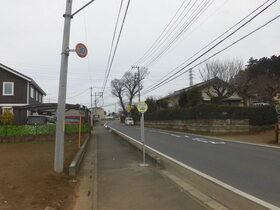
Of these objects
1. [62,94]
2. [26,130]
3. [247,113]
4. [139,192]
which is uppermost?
[62,94]

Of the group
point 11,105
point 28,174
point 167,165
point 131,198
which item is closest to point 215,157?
point 167,165

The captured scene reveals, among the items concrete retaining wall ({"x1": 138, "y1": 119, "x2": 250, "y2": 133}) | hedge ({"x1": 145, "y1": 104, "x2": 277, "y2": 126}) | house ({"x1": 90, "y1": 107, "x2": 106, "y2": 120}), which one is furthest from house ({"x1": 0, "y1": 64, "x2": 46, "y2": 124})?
house ({"x1": 90, "y1": 107, "x2": 106, "y2": 120})

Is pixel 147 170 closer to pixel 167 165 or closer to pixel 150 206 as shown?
pixel 167 165

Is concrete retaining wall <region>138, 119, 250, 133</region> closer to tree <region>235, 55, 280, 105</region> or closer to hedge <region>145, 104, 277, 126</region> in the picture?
hedge <region>145, 104, 277, 126</region>

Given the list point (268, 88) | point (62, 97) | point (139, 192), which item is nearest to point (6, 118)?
point (62, 97)

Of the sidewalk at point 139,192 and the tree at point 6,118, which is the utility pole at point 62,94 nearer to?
the sidewalk at point 139,192

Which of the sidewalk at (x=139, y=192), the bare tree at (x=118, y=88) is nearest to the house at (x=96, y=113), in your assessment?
the bare tree at (x=118, y=88)

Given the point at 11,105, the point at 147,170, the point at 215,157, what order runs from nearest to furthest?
the point at 147,170
the point at 215,157
the point at 11,105

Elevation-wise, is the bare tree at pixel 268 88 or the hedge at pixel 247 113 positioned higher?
the bare tree at pixel 268 88

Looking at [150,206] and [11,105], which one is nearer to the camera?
[150,206]

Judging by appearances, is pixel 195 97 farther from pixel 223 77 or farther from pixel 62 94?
pixel 62 94

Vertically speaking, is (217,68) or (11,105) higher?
(217,68)

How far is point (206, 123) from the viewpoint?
23625mm

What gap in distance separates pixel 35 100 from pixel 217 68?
24365 mm
